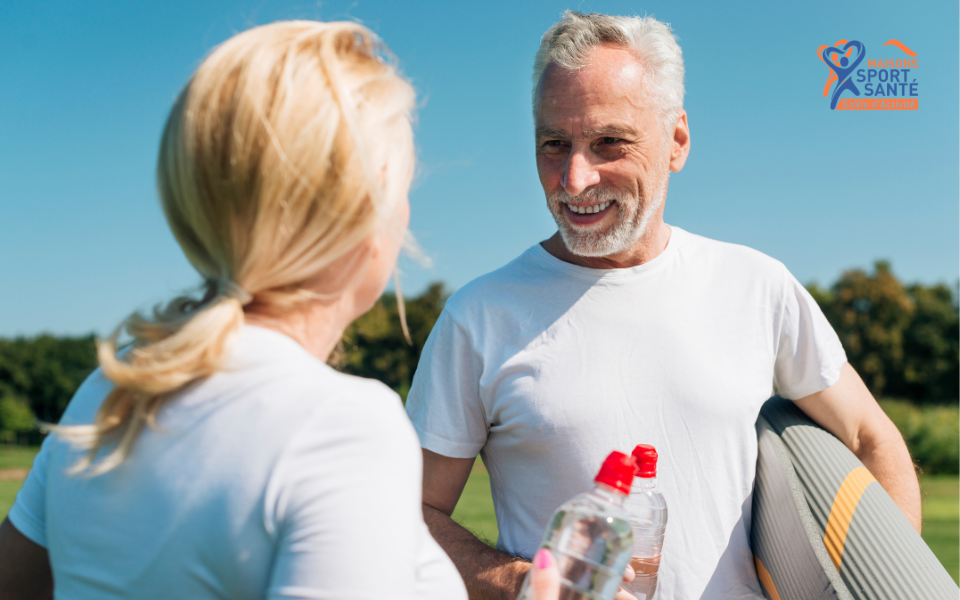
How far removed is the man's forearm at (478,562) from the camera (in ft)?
6.79

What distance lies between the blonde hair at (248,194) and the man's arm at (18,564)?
38cm

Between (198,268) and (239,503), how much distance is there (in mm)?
394

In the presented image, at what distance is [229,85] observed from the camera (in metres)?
1.03

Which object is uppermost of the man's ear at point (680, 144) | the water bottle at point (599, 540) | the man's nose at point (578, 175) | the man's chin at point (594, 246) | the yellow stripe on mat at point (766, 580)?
the man's ear at point (680, 144)

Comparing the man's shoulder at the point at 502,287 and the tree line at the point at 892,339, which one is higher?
the man's shoulder at the point at 502,287

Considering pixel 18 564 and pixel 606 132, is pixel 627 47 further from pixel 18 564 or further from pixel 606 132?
pixel 18 564

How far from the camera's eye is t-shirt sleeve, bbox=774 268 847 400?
2.41 m

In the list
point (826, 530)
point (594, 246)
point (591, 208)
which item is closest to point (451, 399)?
point (594, 246)

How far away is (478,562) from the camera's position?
7.16ft

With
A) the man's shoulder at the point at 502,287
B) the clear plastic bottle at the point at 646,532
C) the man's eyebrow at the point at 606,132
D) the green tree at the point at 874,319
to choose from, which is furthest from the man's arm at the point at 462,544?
the green tree at the point at 874,319

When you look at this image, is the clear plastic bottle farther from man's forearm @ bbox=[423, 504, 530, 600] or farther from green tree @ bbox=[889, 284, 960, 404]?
green tree @ bbox=[889, 284, 960, 404]

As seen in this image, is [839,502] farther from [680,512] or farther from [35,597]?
[35,597]

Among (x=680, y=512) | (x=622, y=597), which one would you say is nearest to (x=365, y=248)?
(x=622, y=597)

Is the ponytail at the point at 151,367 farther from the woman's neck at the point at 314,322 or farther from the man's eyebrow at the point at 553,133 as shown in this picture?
the man's eyebrow at the point at 553,133
